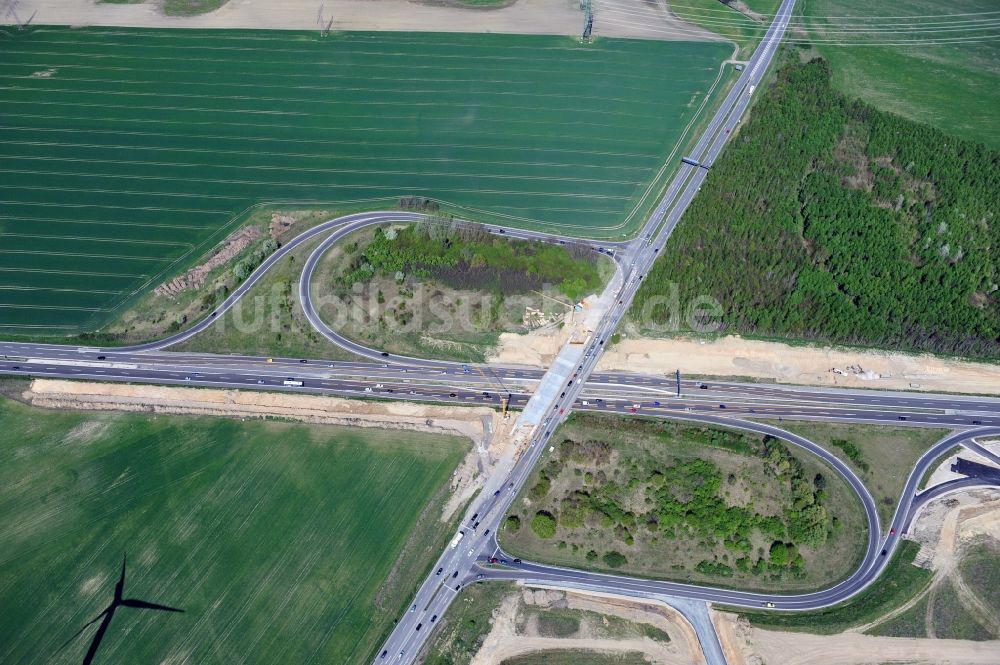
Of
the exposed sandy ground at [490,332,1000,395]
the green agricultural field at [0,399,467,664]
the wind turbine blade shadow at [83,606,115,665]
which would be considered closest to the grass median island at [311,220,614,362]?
the exposed sandy ground at [490,332,1000,395]

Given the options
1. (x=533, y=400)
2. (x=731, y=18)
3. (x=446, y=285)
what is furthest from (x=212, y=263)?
(x=731, y=18)

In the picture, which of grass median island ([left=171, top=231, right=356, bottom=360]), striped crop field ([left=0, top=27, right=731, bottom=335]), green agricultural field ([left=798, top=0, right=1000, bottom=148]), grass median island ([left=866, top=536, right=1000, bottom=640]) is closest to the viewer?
grass median island ([left=866, top=536, right=1000, bottom=640])

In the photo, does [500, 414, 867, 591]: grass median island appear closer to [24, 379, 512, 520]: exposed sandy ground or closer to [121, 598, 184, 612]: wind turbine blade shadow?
[24, 379, 512, 520]: exposed sandy ground

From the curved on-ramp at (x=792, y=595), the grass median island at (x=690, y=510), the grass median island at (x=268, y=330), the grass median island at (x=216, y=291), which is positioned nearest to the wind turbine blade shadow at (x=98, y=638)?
the grass median island at (x=268, y=330)

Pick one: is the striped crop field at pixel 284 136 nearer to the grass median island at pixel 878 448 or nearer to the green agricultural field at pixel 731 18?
the green agricultural field at pixel 731 18

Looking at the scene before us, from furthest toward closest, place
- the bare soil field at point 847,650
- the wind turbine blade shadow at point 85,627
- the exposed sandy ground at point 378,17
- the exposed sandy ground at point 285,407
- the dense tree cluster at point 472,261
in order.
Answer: the exposed sandy ground at point 378,17, the dense tree cluster at point 472,261, the exposed sandy ground at point 285,407, the wind turbine blade shadow at point 85,627, the bare soil field at point 847,650

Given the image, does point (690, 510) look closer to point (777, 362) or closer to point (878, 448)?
point (777, 362)
